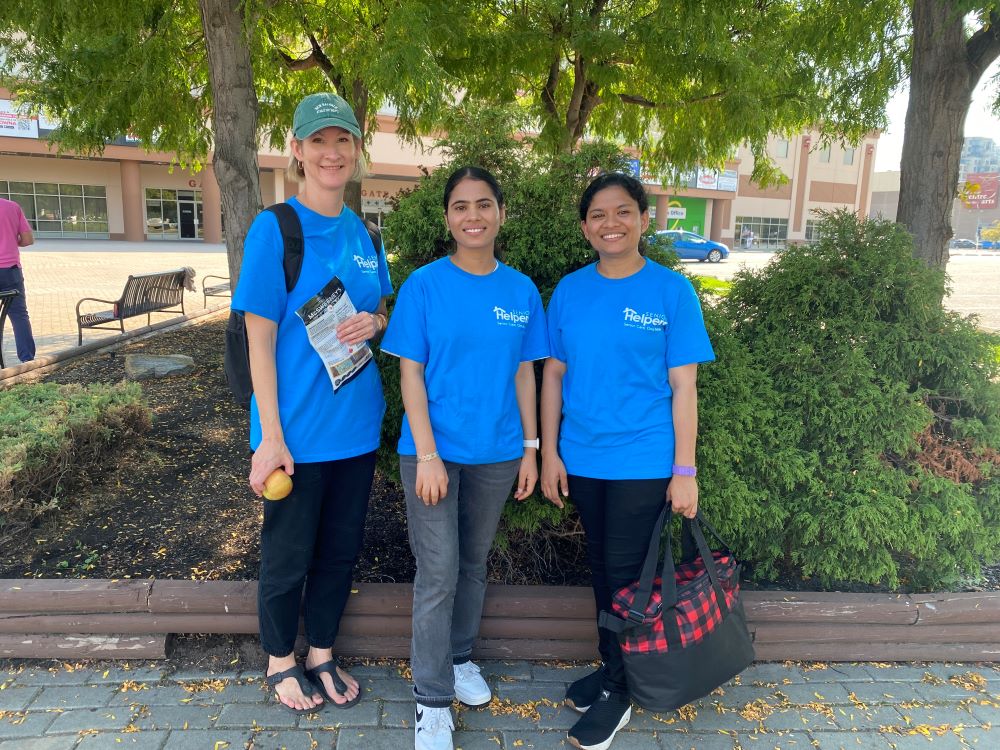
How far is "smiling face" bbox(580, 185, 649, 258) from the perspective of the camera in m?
2.37

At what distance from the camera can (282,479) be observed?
222 cm

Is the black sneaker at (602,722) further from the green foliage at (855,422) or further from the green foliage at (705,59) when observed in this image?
the green foliage at (705,59)

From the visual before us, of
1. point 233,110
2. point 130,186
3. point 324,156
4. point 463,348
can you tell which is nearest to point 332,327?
point 463,348

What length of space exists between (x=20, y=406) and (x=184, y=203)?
3702 centimetres

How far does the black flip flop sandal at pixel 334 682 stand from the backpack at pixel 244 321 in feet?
3.78

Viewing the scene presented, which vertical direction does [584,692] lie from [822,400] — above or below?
below

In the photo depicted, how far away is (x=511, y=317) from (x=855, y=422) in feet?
6.02

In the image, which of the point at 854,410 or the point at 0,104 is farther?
the point at 0,104

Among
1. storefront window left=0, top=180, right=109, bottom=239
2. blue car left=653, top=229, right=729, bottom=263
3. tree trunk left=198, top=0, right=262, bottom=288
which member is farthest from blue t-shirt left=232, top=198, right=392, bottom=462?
storefront window left=0, top=180, right=109, bottom=239

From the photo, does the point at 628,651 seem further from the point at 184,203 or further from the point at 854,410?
the point at 184,203

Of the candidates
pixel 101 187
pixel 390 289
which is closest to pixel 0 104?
pixel 101 187

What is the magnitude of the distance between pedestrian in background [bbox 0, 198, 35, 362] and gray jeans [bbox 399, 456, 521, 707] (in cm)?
682

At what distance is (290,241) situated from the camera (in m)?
2.23

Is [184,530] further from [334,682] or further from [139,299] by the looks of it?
[139,299]
